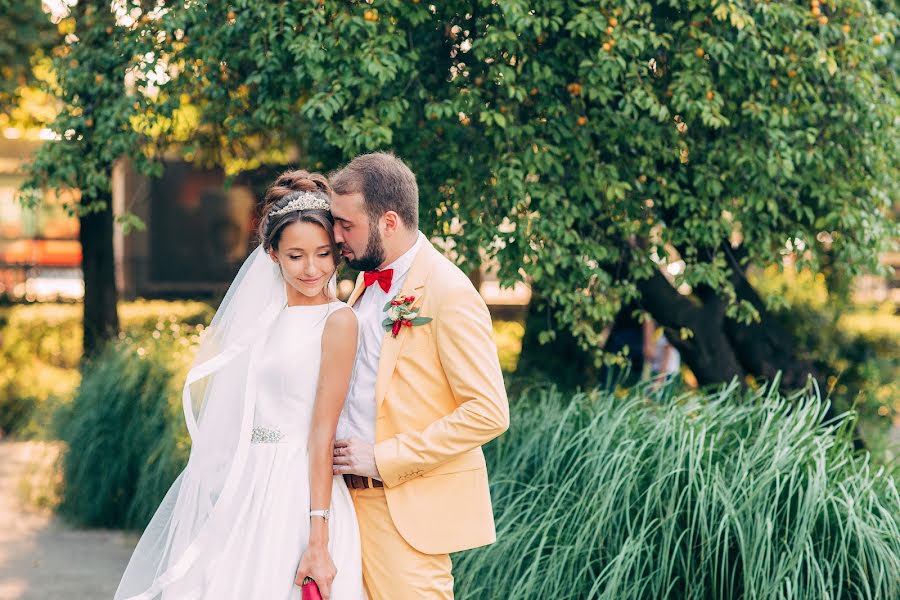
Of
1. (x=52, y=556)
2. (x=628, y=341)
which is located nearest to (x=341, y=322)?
(x=52, y=556)

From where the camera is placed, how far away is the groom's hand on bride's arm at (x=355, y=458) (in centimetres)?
307

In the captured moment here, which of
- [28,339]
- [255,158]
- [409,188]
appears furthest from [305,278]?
[28,339]

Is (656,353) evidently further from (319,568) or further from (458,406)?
(319,568)

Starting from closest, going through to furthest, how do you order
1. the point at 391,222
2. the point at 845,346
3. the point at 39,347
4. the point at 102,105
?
1. the point at 391,222
2. the point at 102,105
3. the point at 845,346
4. the point at 39,347

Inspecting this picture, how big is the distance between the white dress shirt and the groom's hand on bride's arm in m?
0.05

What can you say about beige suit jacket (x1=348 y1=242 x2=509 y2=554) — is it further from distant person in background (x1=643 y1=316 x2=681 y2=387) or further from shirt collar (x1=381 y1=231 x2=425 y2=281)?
distant person in background (x1=643 y1=316 x2=681 y2=387)

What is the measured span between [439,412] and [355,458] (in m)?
0.28

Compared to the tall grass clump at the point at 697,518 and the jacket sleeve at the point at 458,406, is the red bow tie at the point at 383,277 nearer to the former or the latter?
the jacket sleeve at the point at 458,406

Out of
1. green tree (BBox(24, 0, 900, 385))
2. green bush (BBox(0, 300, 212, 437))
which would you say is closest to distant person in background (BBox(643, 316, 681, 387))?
green tree (BBox(24, 0, 900, 385))

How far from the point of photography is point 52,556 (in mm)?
6809

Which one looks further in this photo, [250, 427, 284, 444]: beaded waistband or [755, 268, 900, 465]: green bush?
[755, 268, 900, 465]: green bush

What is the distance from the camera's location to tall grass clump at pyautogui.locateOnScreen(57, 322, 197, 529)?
7.11 metres

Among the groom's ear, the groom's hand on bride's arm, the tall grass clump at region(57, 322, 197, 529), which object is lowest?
the tall grass clump at region(57, 322, 197, 529)

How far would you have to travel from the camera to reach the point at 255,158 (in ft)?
29.7
